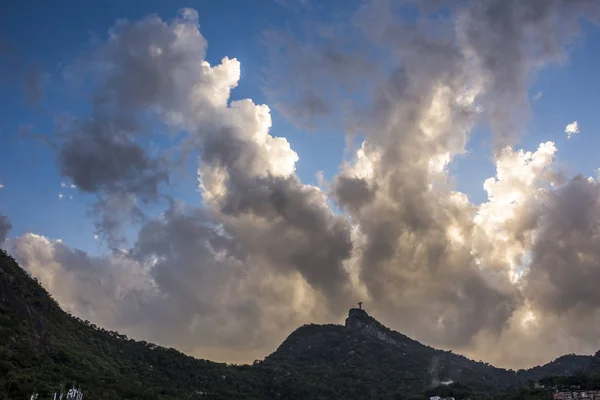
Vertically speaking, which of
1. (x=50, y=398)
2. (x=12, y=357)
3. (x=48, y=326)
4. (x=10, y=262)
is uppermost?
(x=10, y=262)

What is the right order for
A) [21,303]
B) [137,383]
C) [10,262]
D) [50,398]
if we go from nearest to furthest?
1. [50,398]
2. [21,303]
3. [137,383]
4. [10,262]

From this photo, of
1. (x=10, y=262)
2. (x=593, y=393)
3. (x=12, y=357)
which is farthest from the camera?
(x=593, y=393)

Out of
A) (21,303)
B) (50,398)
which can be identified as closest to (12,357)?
(50,398)

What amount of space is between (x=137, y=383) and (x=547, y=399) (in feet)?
525

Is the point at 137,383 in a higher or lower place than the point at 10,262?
lower

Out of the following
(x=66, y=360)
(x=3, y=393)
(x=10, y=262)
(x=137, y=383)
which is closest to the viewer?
(x=3, y=393)

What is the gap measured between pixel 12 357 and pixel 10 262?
76.7 metres

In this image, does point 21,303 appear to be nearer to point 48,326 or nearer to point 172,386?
point 48,326

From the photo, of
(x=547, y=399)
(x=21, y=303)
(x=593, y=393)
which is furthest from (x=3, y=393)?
(x=593, y=393)

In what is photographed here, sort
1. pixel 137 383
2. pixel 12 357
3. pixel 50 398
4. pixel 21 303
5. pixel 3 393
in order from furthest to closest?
pixel 137 383
pixel 21 303
pixel 12 357
pixel 50 398
pixel 3 393

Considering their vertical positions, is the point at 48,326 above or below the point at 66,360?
above

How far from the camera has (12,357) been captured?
117m

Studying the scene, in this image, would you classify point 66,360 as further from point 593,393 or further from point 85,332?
point 593,393

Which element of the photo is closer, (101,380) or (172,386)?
(101,380)
